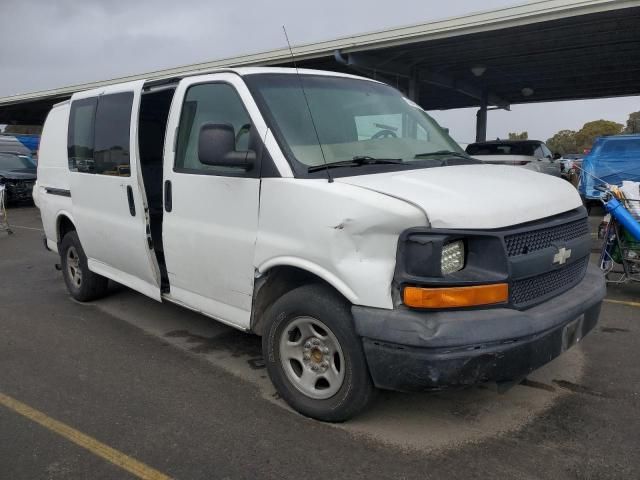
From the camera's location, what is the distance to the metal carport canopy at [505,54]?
11242mm

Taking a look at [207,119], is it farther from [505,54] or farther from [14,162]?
[14,162]

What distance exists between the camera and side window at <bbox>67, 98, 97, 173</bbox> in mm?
5180

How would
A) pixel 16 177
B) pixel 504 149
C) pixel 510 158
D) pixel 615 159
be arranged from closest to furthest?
1. pixel 615 159
2. pixel 510 158
3. pixel 504 149
4. pixel 16 177

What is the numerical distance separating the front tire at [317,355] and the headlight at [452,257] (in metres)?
0.59

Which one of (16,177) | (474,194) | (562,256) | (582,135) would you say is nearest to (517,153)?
(562,256)

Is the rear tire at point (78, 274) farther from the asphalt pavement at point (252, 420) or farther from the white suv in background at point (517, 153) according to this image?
the white suv in background at point (517, 153)

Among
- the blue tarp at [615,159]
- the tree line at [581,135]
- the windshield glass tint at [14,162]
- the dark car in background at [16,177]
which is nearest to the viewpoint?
the blue tarp at [615,159]

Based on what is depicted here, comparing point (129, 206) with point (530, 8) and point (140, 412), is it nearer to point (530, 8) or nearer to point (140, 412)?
point (140, 412)

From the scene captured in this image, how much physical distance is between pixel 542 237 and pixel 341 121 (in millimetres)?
1526

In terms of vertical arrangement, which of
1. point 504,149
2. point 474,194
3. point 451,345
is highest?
point 504,149

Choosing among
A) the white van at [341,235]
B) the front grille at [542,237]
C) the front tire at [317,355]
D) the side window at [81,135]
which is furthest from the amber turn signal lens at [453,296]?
the side window at [81,135]

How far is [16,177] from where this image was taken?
16.8m

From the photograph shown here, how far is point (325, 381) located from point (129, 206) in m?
2.37

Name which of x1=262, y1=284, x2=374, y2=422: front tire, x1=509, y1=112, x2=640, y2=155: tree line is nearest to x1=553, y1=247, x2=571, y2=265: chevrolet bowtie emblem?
x1=262, y1=284, x2=374, y2=422: front tire
